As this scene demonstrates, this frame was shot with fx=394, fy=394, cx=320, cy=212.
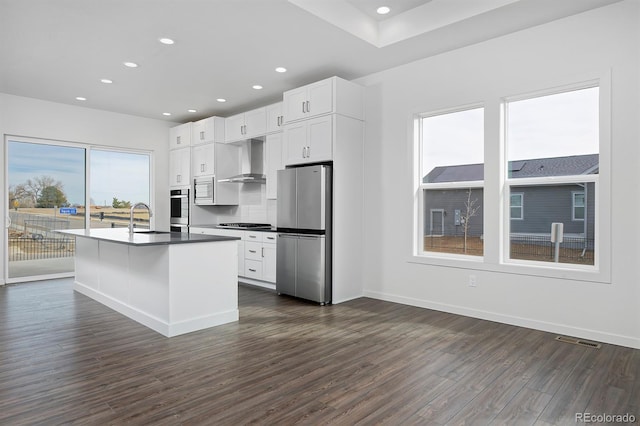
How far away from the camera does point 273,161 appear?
578 centimetres

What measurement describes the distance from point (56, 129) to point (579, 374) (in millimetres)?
7356

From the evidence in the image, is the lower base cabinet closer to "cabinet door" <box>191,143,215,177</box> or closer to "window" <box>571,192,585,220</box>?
"cabinet door" <box>191,143,215,177</box>

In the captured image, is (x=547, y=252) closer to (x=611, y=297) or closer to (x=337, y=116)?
(x=611, y=297)

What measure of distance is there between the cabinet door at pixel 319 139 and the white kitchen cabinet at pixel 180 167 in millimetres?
3099

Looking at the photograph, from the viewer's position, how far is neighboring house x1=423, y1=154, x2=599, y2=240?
11.6 feet

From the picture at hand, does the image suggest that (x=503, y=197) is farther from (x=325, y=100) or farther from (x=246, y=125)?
(x=246, y=125)

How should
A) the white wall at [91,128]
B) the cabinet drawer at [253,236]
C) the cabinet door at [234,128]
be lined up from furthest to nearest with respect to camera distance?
the cabinet door at [234,128]
the white wall at [91,128]
the cabinet drawer at [253,236]

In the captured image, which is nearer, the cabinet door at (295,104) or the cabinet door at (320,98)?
the cabinet door at (320,98)

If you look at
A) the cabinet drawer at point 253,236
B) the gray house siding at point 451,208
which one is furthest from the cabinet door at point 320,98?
the cabinet drawer at point 253,236

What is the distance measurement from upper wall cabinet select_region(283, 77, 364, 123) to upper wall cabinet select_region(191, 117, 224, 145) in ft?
6.40

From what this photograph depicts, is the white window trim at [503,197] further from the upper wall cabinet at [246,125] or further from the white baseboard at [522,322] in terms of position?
the upper wall cabinet at [246,125]

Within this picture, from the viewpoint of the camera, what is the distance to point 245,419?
6.88ft

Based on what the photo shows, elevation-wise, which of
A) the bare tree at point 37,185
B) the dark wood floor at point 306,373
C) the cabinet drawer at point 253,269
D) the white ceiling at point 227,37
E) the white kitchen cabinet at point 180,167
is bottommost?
the dark wood floor at point 306,373

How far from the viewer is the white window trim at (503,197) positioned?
10.8ft
